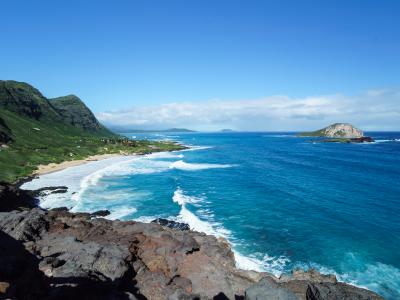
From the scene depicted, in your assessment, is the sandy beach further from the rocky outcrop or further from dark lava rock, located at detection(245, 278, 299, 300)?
dark lava rock, located at detection(245, 278, 299, 300)

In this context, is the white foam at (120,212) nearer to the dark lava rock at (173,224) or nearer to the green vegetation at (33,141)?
the dark lava rock at (173,224)

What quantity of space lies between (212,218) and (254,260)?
1369 cm

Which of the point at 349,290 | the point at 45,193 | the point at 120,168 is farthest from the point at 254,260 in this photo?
the point at 120,168

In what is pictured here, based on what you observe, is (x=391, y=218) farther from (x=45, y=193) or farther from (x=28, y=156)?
(x=28, y=156)

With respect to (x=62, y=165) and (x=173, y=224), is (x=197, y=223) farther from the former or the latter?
(x=62, y=165)

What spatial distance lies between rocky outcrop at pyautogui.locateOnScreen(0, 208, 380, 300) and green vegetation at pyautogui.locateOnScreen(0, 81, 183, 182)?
42656mm

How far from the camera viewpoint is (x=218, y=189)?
63.4 m

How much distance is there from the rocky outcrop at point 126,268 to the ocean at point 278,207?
5.44 m

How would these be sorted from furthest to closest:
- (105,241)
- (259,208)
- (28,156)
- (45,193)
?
(28,156), (45,193), (259,208), (105,241)

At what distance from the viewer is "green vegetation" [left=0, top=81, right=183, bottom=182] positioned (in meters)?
81.7

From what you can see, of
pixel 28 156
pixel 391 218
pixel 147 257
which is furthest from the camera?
pixel 28 156

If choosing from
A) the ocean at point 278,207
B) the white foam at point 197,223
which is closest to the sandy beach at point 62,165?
the ocean at point 278,207

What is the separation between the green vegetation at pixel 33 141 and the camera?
8169 centimetres

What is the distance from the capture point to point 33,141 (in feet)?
388
